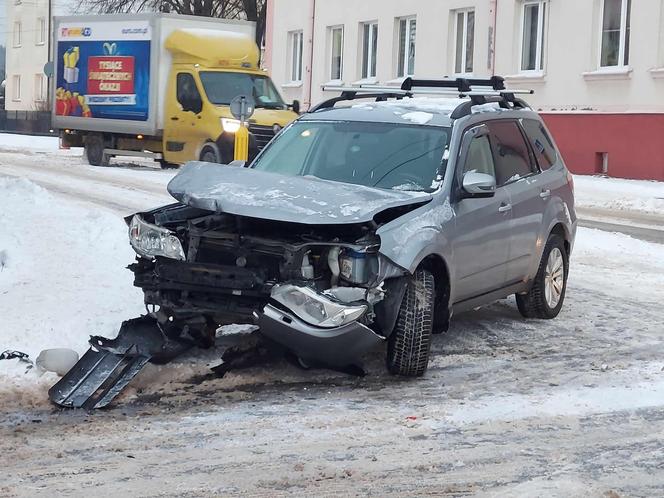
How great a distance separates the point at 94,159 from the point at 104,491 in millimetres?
22584

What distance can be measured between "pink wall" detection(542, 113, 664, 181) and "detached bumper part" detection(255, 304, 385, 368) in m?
17.4

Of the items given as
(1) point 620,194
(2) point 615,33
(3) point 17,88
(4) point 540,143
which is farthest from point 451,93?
(3) point 17,88

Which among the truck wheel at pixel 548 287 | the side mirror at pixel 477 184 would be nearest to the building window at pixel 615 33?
the truck wheel at pixel 548 287

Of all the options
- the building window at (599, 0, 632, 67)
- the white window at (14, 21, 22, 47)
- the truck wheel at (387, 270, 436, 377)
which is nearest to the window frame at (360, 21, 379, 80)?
the building window at (599, 0, 632, 67)

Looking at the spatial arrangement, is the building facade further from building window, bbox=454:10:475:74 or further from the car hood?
the car hood

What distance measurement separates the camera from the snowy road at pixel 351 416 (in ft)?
17.9

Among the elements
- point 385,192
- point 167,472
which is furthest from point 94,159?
point 167,472

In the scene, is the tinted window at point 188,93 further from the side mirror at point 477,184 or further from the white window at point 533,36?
the side mirror at point 477,184

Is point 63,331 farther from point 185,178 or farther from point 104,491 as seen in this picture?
point 104,491

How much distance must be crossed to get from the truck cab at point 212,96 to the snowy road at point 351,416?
11965 millimetres

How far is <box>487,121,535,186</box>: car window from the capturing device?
9.04 metres

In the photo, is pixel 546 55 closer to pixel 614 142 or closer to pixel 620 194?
pixel 614 142

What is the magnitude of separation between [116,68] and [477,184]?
18728 millimetres

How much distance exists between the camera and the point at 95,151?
27.0 m
